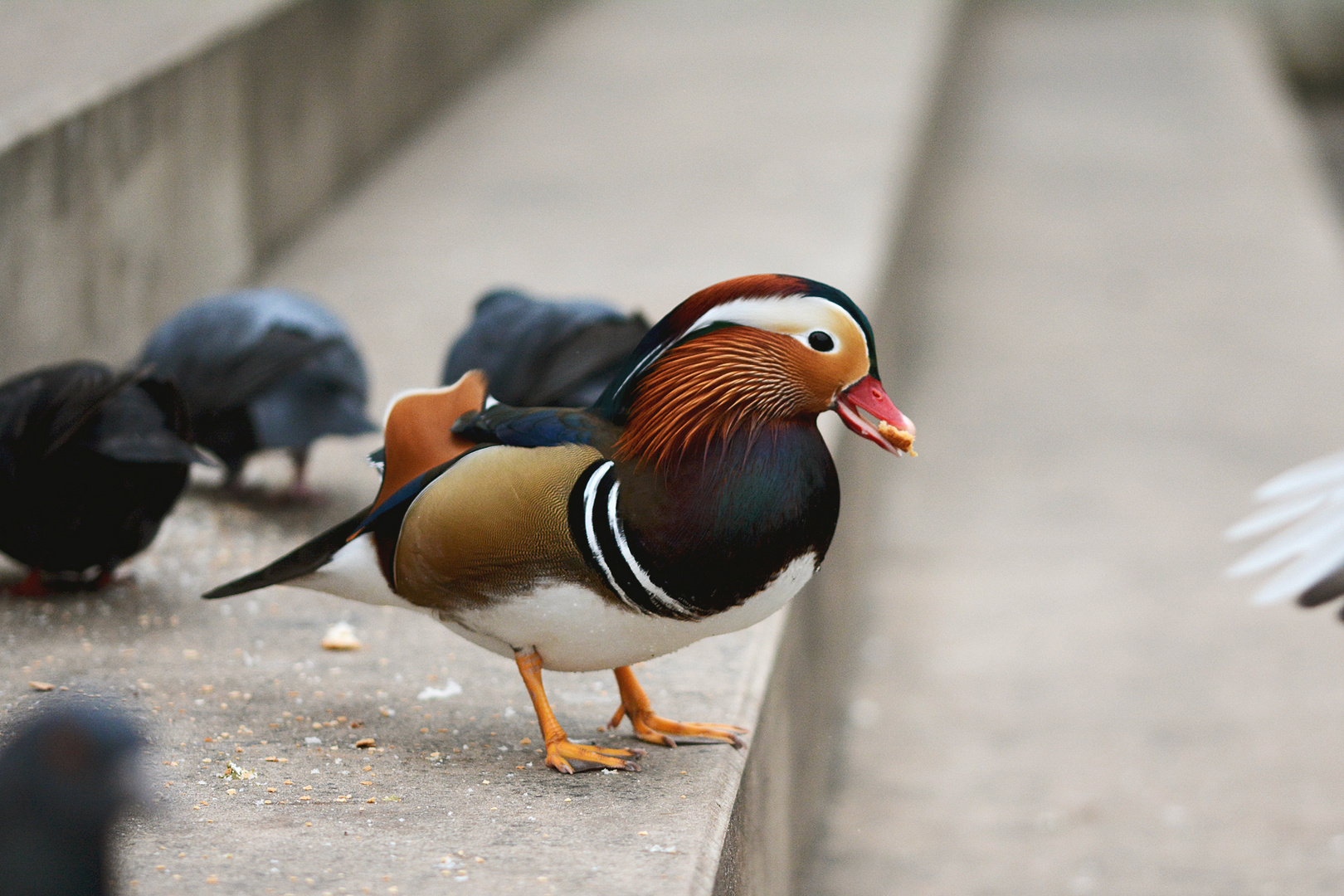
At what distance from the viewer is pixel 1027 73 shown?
35.7 feet

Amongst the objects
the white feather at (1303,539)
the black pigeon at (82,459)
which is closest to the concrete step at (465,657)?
the black pigeon at (82,459)

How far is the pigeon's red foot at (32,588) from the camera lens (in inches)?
106

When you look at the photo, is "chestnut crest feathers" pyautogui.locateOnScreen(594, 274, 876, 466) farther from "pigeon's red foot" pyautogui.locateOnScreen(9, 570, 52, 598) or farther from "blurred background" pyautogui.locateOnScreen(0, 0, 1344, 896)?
"pigeon's red foot" pyautogui.locateOnScreen(9, 570, 52, 598)

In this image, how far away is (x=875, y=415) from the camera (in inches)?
73.2

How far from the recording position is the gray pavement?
3580 millimetres

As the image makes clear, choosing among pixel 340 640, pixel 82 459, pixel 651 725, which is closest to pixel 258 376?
pixel 82 459

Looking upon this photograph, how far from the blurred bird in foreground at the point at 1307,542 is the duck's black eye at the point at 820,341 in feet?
2.00

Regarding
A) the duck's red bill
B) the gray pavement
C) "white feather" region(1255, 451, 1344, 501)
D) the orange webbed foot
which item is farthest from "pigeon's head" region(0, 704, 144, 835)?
the gray pavement

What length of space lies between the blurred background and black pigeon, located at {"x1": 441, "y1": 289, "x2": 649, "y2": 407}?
0.47 meters

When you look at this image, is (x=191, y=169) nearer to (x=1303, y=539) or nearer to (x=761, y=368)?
(x=761, y=368)

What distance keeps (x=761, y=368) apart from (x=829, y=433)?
1.62m

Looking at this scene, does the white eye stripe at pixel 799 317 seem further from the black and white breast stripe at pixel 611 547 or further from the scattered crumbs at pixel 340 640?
the scattered crumbs at pixel 340 640

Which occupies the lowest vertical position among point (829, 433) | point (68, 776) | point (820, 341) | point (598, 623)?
point (829, 433)

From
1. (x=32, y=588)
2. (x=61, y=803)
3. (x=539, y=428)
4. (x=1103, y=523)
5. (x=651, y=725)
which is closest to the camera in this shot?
(x=61, y=803)
